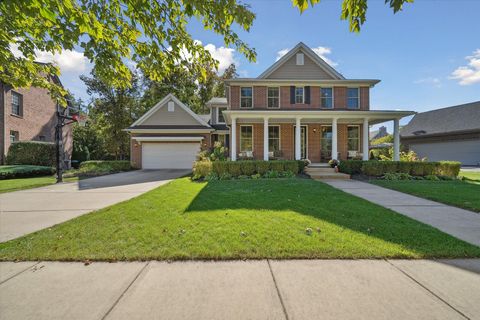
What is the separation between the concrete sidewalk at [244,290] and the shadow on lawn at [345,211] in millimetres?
489

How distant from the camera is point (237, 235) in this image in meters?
3.72

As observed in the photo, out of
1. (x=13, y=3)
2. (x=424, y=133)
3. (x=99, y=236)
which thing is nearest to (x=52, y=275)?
(x=99, y=236)

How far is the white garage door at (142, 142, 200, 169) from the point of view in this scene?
18.8 metres

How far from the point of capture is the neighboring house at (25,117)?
15.7 m

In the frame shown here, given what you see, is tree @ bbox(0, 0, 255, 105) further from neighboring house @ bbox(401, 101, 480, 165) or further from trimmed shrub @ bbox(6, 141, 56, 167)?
neighboring house @ bbox(401, 101, 480, 165)

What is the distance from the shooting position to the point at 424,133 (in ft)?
89.1

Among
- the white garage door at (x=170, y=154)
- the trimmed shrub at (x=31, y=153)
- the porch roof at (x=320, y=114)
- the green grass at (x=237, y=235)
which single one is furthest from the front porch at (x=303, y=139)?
the trimmed shrub at (x=31, y=153)

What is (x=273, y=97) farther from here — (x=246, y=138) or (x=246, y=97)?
(x=246, y=138)

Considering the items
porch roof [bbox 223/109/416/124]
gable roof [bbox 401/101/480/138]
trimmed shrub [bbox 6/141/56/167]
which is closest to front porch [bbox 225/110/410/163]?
porch roof [bbox 223/109/416/124]

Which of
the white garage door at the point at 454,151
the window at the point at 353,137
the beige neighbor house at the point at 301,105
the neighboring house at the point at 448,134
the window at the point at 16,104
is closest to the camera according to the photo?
the beige neighbor house at the point at 301,105

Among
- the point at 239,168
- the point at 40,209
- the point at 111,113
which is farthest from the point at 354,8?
the point at 111,113

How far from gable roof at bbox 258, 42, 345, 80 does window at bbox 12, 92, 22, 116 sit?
18407 mm

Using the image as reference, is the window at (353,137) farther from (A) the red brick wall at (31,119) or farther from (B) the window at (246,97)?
(A) the red brick wall at (31,119)

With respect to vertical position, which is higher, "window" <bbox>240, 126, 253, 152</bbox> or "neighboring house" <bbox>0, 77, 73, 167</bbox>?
"neighboring house" <bbox>0, 77, 73, 167</bbox>
